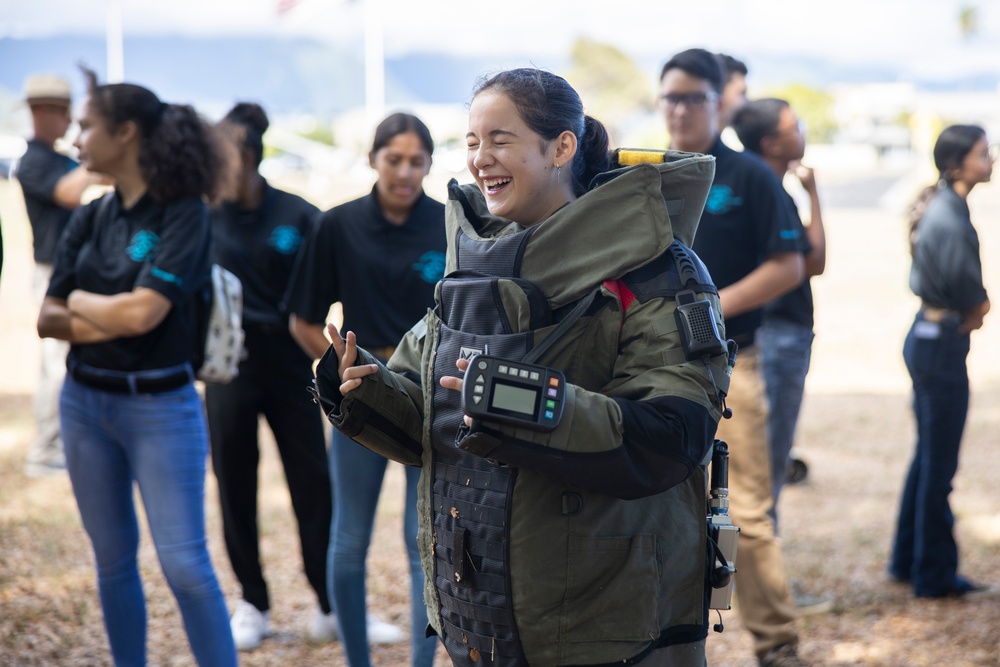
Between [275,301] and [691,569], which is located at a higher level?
[275,301]

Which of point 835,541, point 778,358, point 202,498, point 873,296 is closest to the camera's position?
point 202,498

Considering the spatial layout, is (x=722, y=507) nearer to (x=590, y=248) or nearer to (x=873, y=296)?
(x=590, y=248)

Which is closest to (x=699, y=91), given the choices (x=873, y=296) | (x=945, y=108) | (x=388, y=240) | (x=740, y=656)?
(x=388, y=240)

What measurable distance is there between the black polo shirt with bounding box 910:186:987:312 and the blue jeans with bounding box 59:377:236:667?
3693 mm

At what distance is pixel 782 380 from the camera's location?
5230 millimetres

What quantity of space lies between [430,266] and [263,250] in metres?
1.00

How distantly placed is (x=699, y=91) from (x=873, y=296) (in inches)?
559

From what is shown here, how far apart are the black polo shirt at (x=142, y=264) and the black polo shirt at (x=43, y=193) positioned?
332 centimetres

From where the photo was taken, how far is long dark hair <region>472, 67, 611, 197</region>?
7.68 ft

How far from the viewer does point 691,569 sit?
7.61 feet

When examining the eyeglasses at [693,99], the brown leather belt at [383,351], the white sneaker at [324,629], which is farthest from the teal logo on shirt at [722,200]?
Result: the white sneaker at [324,629]

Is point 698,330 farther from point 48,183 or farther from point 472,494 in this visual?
point 48,183

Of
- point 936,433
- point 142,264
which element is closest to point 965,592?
point 936,433

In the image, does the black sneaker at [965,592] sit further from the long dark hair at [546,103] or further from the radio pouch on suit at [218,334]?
the long dark hair at [546,103]
